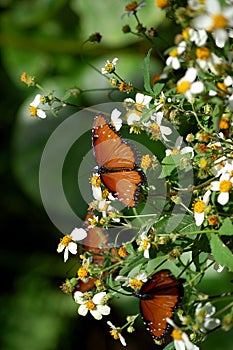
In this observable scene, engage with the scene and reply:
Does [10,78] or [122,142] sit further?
[10,78]

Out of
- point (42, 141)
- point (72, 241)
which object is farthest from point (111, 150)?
point (42, 141)

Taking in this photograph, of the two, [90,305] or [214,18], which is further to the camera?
[90,305]

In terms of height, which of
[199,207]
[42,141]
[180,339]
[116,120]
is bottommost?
[180,339]

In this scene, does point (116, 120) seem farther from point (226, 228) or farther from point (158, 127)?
point (226, 228)

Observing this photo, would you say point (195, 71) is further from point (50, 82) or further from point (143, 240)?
point (50, 82)

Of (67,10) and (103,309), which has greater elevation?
(67,10)

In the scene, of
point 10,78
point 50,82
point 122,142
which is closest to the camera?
point 122,142

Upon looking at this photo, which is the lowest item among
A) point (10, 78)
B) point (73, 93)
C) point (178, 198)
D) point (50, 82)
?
point (178, 198)

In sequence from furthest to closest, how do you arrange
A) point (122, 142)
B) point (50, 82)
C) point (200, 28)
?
point (50, 82), point (122, 142), point (200, 28)

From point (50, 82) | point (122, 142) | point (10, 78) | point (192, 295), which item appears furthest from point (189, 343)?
point (10, 78)
